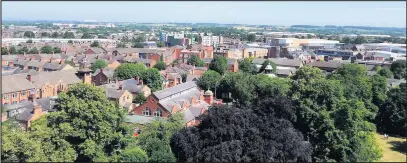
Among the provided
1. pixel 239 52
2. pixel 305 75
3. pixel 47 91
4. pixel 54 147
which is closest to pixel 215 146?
pixel 54 147

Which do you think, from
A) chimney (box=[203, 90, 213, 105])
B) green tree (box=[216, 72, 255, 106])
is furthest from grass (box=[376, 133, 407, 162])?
chimney (box=[203, 90, 213, 105])

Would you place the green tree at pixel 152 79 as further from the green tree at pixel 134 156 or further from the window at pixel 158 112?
the green tree at pixel 134 156

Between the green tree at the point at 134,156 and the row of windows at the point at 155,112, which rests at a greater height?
the green tree at the point at 134,156

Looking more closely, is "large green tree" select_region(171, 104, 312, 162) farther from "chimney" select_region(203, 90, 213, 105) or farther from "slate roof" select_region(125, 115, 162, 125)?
"chimney" select_region(203, 90, 213, 105)

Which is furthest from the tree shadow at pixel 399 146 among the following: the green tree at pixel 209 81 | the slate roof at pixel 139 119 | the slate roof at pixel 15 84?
the slate roof at pixel 15 84

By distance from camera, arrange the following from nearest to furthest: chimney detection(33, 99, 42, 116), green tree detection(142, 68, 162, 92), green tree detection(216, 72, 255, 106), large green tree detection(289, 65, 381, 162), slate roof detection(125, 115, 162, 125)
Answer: large green tree detection(289, 65, 381, 162) < slate roof detection(125, 115, 162, 125) < chimney detection(33, 99, 42, 116) < green tree detection(216, 72, 255, 106) < green tree detection(142, 68, 162, 92)

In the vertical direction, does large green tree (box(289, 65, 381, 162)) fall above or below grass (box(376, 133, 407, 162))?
above
